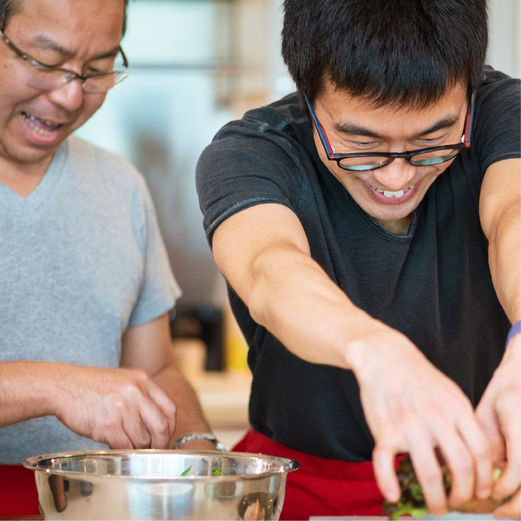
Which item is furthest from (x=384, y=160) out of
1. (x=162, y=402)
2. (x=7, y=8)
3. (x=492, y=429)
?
(x=7, y=8)

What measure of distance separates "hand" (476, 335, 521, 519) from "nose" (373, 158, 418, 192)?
1.06 ft

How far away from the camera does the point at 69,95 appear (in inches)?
51.1

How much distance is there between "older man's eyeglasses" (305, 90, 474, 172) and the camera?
973mm

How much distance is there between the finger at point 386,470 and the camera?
0.58 m

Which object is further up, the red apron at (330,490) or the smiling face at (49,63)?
the smiling face at (49,63)

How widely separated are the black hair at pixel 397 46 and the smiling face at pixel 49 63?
0.53 meters

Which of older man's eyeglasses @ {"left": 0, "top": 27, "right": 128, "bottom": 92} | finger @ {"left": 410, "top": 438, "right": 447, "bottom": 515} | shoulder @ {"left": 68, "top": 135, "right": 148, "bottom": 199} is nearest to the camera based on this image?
finger @ {"left": 410, "top": 438, "right": 447, "bottom": 515}

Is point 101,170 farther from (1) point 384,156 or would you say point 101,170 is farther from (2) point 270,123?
(1) point 384,156

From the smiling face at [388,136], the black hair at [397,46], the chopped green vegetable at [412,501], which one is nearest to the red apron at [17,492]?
the chopped green vegetable at [412,501]

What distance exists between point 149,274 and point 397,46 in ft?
2.90

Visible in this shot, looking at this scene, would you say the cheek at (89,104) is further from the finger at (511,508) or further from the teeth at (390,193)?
the finger at (511,508)

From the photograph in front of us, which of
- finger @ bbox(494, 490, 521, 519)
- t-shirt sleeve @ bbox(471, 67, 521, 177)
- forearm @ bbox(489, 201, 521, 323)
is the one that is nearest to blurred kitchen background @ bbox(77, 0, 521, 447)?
t-shirt sleeve @ bbox(471, 67, 521, 177)

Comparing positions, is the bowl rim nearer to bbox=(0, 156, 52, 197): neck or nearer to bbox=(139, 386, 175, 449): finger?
bbox=(139, 386, 175, 449): finger

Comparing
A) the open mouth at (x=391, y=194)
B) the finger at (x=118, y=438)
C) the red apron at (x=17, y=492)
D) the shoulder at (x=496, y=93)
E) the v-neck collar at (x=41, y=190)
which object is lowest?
the red apron at (x=17, y=492)
